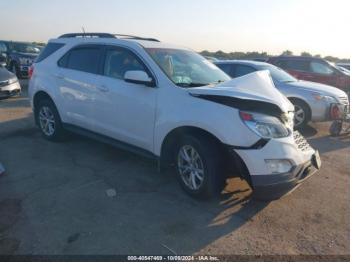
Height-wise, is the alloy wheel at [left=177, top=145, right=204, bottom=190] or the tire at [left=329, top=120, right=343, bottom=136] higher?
the alloy wheel at [left=177, top=145, right=204, bottom=190]

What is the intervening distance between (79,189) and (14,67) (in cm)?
1515

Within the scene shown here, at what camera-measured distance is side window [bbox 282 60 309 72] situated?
12.3m

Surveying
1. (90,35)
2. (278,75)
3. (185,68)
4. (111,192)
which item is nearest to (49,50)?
(90,35)

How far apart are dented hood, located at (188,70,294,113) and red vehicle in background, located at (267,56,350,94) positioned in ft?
27.9

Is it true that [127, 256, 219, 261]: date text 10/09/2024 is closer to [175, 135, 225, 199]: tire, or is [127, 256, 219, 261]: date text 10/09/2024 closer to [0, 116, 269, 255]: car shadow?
[0, 116, 269, 255]: car shadow

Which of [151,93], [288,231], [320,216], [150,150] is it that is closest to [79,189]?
[150,150]

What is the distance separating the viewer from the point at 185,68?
477 cm

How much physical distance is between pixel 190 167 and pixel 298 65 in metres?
9.69

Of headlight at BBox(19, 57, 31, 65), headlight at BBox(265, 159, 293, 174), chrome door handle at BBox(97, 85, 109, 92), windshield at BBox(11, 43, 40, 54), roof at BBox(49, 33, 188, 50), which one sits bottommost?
headlight at BBox(19, 57, 31, 65)

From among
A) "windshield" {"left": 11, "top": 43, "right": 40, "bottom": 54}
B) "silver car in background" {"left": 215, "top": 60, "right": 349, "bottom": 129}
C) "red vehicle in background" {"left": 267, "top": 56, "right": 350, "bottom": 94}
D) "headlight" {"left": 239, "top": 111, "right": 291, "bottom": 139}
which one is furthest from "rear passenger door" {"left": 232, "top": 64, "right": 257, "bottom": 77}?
"windshield" {"left": 11, "top": 43, "right": 40, "bottom": 54}

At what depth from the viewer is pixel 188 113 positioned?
13.1 feet

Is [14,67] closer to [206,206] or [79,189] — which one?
[79,189]

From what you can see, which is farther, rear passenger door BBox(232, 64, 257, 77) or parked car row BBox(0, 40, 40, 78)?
parked car row BBox(0, 40, 40, 78)

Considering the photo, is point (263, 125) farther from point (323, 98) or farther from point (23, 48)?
point (23, 48)
